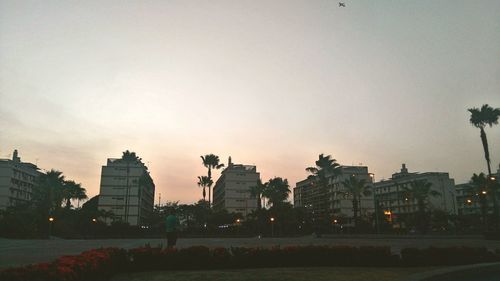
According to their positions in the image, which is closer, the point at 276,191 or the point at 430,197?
the point at 276,191

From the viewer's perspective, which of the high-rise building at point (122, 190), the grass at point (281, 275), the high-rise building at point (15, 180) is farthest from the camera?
the high-rise building at point (15, 180)

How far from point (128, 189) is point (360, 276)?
309ft

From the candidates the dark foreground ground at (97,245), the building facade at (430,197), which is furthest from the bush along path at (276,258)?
the building facade at (430,197)

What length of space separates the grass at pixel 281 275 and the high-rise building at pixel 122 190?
87.1m

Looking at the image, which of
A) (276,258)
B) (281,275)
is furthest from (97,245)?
(281,275)

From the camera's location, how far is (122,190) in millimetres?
98750

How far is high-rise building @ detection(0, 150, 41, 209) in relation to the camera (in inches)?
4018

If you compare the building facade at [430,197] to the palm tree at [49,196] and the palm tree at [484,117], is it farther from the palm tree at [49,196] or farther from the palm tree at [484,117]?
the palm tree at [49,196]

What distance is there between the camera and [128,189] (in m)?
98.1

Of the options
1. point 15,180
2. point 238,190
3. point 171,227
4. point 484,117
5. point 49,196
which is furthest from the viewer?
point 238,190

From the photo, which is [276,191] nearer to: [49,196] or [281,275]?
[49,196]

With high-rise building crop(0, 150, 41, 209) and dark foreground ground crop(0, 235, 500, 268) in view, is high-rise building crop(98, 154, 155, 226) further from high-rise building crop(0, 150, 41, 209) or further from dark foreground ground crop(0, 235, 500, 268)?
dark foreground ground crop(0, 235, 500, 268)

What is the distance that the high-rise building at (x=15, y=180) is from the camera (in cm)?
10206

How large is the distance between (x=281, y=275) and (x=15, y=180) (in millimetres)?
115222
